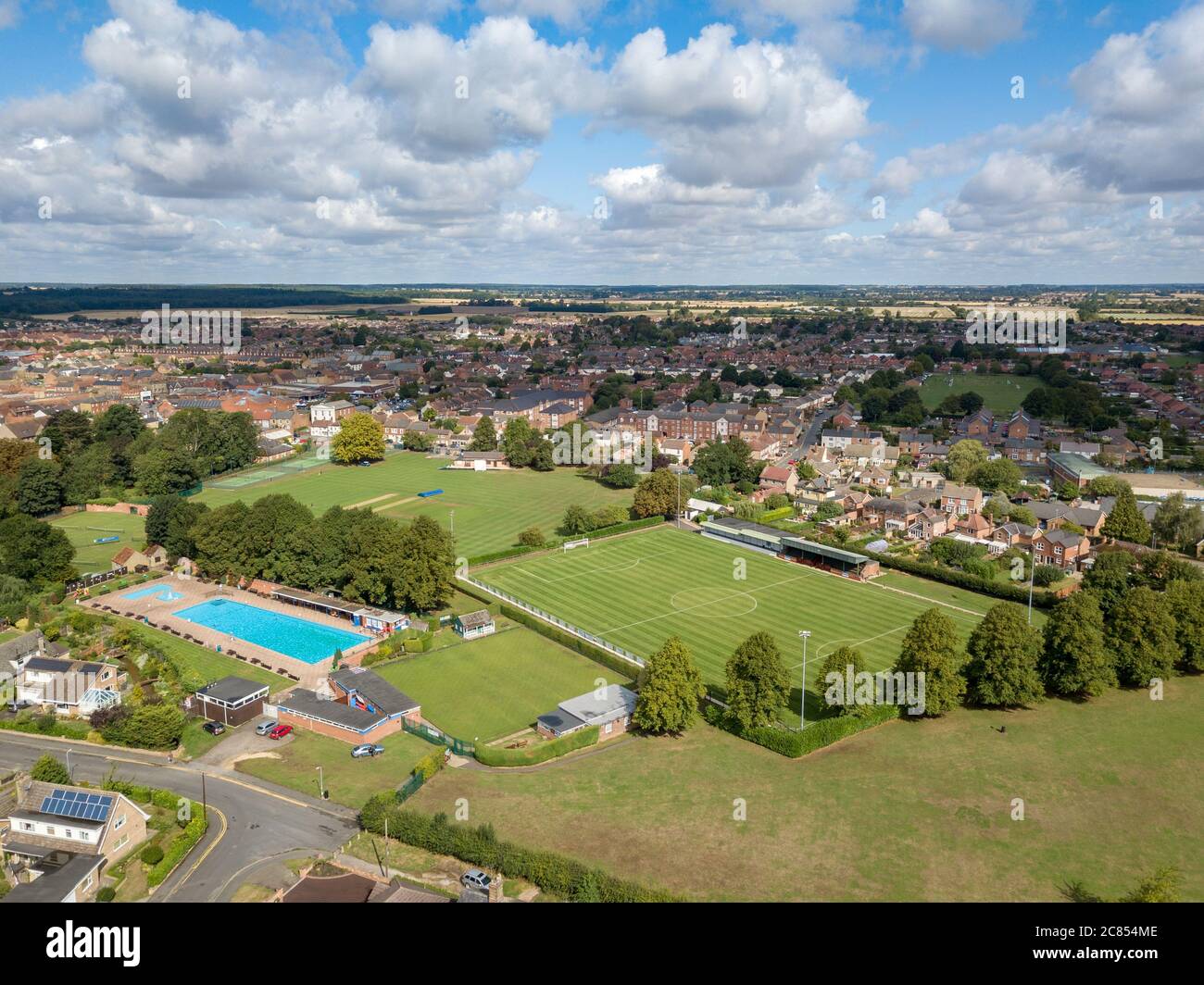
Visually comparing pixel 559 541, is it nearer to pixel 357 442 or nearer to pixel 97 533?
pixel 97 533

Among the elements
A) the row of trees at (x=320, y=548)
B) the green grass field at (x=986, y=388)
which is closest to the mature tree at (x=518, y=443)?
the row of trees at (x=320, y=548)

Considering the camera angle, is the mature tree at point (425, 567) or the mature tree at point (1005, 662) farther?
the mature tree at point (425, 567)

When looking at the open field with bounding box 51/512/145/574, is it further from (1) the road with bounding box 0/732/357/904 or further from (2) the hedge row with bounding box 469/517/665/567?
(1) the road with bounding box 0/732/357/904

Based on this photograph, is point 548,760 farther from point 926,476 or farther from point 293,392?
point 293,392

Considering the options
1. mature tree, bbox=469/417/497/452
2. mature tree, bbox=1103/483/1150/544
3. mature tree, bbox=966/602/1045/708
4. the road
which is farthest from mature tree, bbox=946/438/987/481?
the road

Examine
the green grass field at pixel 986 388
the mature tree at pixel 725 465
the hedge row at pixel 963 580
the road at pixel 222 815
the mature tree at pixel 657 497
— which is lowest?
the road at pixel 222 815

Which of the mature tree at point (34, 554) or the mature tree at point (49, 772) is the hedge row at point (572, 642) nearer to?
the mature tree at point (49, 772)
